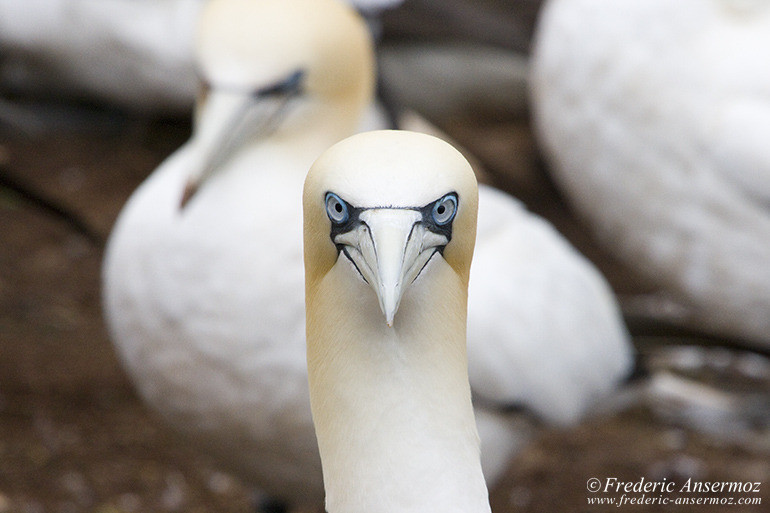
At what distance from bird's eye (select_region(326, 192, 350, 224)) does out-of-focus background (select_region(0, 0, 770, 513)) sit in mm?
2320

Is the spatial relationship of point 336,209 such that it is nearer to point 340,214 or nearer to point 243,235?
point 340,214

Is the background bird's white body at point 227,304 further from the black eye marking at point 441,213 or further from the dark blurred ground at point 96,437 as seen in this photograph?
the black eye marking at point 441,213

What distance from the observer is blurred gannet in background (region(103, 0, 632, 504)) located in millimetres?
2426

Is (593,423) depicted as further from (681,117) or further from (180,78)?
(180,78)

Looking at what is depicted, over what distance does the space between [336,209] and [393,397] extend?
28cm

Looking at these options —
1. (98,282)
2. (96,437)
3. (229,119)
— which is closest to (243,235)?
(229,119)

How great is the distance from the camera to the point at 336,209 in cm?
127

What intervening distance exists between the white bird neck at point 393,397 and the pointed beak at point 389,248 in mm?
76

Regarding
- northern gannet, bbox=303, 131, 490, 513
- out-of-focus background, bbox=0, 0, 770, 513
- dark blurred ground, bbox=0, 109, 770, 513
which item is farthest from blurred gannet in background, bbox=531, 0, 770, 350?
northern gannet, bbox=303, 131, 490, 513

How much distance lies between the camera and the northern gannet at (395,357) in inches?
50.4

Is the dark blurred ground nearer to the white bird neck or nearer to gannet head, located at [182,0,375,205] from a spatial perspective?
gannet head, located at [182,0,375,205]

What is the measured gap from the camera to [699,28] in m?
3.09

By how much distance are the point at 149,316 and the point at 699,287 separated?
1710 mm

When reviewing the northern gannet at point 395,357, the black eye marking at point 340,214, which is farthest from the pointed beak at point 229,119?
the black eye marking at point 340,214
